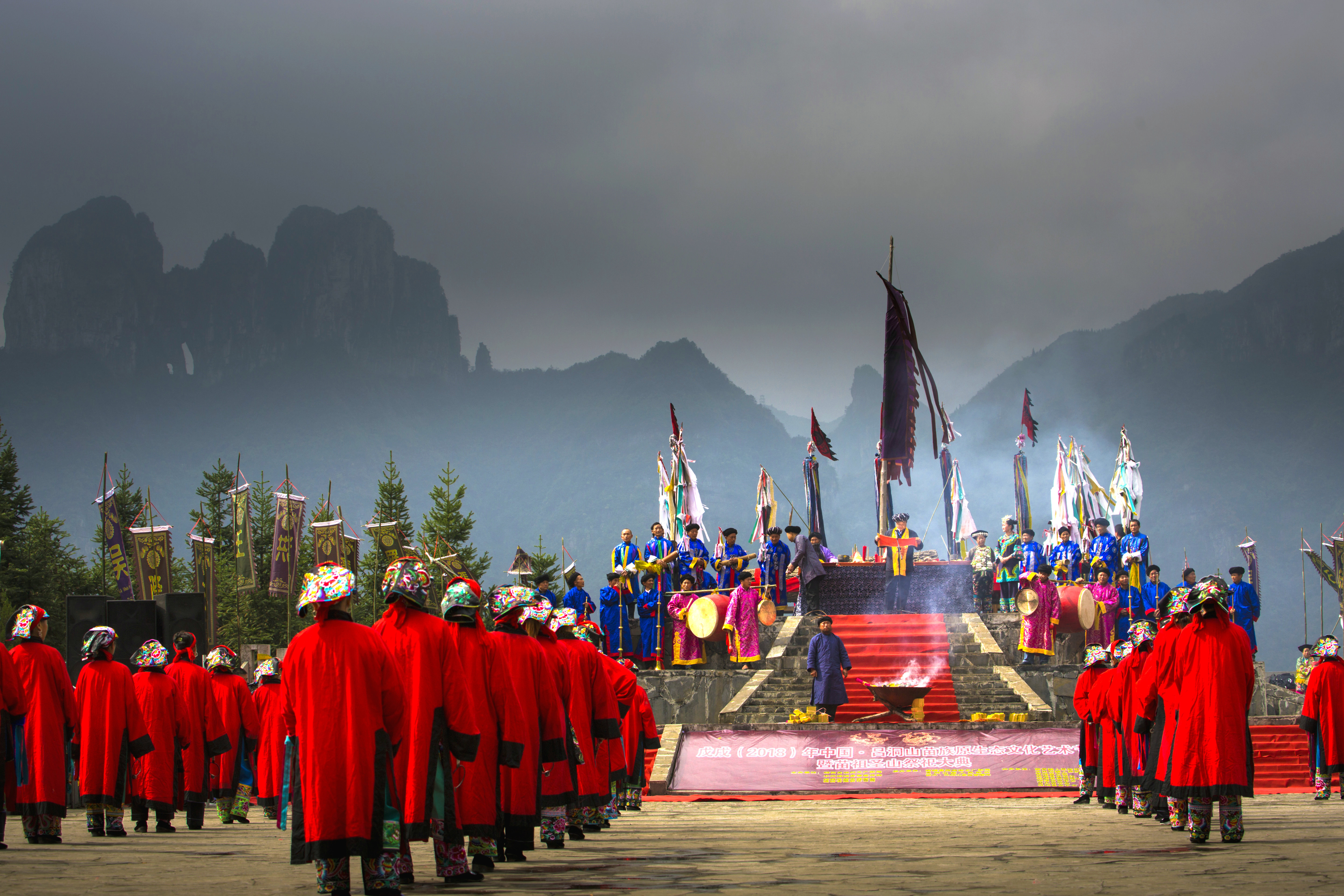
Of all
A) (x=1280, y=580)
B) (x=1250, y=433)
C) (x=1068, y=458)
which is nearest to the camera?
(x=1068, y=458)

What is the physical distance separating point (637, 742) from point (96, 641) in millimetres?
5116

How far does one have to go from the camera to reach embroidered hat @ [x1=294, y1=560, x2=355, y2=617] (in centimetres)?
580

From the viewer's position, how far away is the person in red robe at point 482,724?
6785 mm

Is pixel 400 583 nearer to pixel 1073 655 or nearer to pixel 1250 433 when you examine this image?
pixel 1073 655

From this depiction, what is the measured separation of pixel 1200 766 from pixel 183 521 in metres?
121

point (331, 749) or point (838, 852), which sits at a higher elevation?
point (331, 749)

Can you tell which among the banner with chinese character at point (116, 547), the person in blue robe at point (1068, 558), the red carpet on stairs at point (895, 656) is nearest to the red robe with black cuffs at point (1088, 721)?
the red carpet on stairs at point (895, 656)

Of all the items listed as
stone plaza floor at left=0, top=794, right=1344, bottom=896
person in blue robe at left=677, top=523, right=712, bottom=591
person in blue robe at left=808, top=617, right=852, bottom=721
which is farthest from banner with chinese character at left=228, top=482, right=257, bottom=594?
stone plaza floor at left=0, top=794, right=1344, bottom=896

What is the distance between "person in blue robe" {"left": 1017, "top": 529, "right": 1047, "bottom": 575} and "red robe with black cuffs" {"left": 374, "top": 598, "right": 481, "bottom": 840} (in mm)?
16549

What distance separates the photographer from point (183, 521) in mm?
118188

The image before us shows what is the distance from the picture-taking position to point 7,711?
8906 mm

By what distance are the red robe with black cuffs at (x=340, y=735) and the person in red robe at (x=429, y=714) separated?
0.33 m

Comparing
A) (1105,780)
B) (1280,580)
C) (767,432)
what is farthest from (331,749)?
(767,432)

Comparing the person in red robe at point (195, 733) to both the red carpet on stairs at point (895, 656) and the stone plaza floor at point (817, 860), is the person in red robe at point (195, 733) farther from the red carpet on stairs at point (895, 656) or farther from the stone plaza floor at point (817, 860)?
the red carpet on stairs at point (895, 656)
